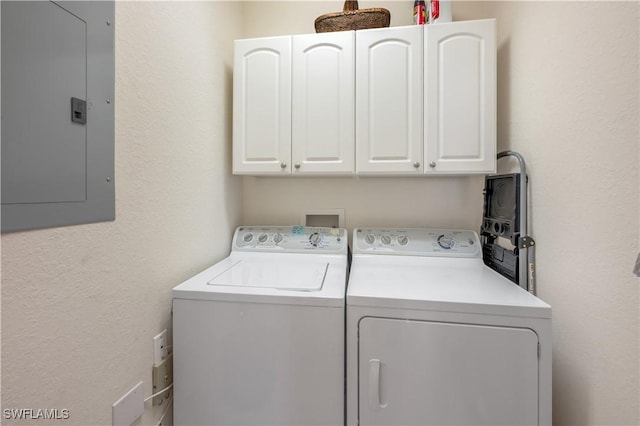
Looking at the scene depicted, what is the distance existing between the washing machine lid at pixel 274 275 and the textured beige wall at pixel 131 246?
199 millimetres

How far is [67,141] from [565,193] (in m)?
1.60

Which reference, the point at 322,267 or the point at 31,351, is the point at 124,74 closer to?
the point at 31,351

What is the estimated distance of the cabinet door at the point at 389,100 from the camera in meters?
1.41

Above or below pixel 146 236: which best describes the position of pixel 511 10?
above

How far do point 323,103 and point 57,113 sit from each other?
1.10 meters

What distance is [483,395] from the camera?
915 mm

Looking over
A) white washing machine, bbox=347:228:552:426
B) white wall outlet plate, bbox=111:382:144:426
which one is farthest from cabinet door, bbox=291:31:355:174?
white wall outlet plate, bbox=111:382:144:426

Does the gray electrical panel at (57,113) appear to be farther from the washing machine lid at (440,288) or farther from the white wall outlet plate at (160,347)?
the washing machine lid at (440,288)

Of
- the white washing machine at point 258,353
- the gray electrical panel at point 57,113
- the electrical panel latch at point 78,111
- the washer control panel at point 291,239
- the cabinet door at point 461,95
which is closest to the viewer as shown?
the gray electrical panel at point 57,113

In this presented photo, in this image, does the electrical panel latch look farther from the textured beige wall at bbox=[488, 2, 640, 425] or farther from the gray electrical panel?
the textured beige wall at bbox=[488, 2, 640, 425]

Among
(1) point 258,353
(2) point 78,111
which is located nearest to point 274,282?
(1) point 258,353

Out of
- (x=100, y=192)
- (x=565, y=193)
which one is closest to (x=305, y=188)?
(x=100, y=192)

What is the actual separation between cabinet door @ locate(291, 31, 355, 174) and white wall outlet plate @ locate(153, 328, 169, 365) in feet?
Result: 3.28

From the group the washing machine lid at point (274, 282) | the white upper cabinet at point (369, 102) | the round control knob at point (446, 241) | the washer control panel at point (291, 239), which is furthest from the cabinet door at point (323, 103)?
the round control knob at point (446, 241)
